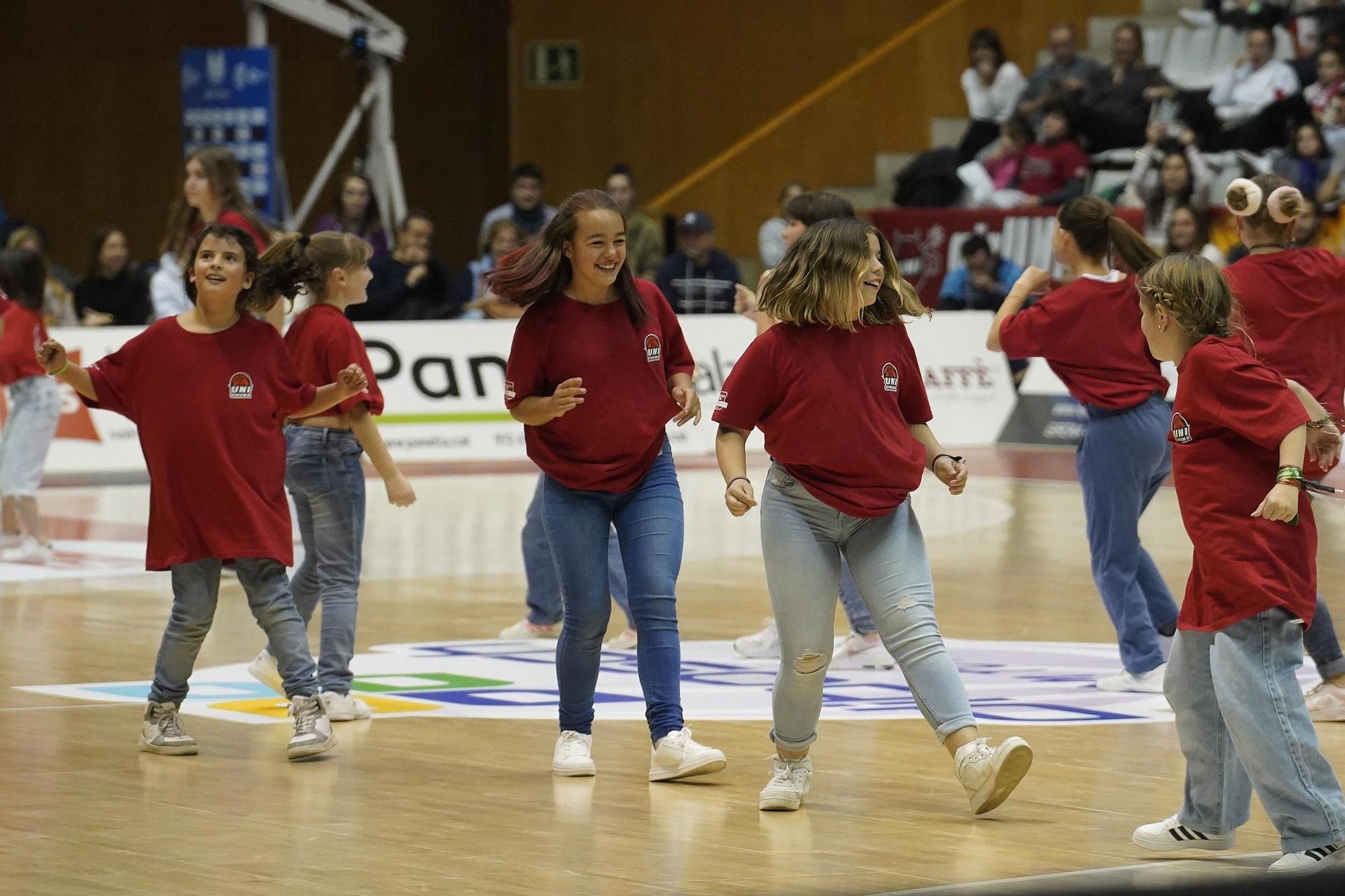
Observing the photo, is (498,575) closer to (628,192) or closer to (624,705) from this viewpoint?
(624,705)

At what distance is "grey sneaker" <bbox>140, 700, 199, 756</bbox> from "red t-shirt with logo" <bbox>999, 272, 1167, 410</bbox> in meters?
3.49

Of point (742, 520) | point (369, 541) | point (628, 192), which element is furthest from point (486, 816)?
point (628, 192)

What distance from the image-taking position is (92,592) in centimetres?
1125

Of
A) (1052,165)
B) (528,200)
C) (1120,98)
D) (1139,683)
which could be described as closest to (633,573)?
(1139,683)

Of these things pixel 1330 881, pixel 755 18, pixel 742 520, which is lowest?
pixel 742 520

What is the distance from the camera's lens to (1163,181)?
66.0ft

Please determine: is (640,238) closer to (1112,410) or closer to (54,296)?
(54,296)

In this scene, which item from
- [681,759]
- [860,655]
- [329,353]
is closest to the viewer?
[681,759]

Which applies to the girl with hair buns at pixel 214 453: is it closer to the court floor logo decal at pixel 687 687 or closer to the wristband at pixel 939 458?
the court floor logo decal at pixel 687 687

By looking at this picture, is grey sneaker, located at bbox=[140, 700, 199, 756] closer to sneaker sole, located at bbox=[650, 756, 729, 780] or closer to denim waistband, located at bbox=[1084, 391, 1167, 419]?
sneaker sole, located at bbox=[650, 756, 729, 780]

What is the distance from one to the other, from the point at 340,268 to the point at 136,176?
2041 centimetres

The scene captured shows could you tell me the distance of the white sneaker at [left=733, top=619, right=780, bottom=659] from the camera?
9.40 m

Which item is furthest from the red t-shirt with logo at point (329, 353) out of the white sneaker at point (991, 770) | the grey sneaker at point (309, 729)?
the white sneaker at point (991, 770)

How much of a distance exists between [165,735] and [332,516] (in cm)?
104
